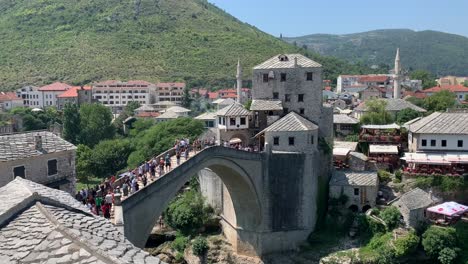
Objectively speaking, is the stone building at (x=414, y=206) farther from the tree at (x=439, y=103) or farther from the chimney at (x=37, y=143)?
the tree at (x=439, y=103)

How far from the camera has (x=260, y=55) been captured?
15575 centimetres

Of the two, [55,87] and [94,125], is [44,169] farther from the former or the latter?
[55,87]

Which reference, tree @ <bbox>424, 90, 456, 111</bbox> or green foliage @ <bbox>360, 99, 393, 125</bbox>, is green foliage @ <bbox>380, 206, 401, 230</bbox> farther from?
tree @ <bbox>424, 90, 456, 111</bbox>

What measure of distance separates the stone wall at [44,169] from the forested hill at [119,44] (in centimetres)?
10779

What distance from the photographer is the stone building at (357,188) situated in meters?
42.7

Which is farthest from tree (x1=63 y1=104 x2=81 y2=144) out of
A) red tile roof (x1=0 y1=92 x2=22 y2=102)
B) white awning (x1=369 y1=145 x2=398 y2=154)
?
white awning (x1=369 y1=145 x2=398 y2=154)

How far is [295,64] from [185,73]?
339 feet

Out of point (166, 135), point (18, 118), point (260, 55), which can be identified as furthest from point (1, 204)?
point (260, 55)

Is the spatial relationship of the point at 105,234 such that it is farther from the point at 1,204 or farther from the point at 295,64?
the point at 295,64

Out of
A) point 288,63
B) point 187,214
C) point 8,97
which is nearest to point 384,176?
point 288,63

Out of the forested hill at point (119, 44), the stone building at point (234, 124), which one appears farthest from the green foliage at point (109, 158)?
the forested hill at point (119, 44)

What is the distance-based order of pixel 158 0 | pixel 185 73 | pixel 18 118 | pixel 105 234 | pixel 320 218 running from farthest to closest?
pixel 158 0
pixel 185 73
pixel 18 118
pixel 320 218
pixel 105 234

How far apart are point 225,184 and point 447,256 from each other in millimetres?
18280

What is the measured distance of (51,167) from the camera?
30.3 meters
